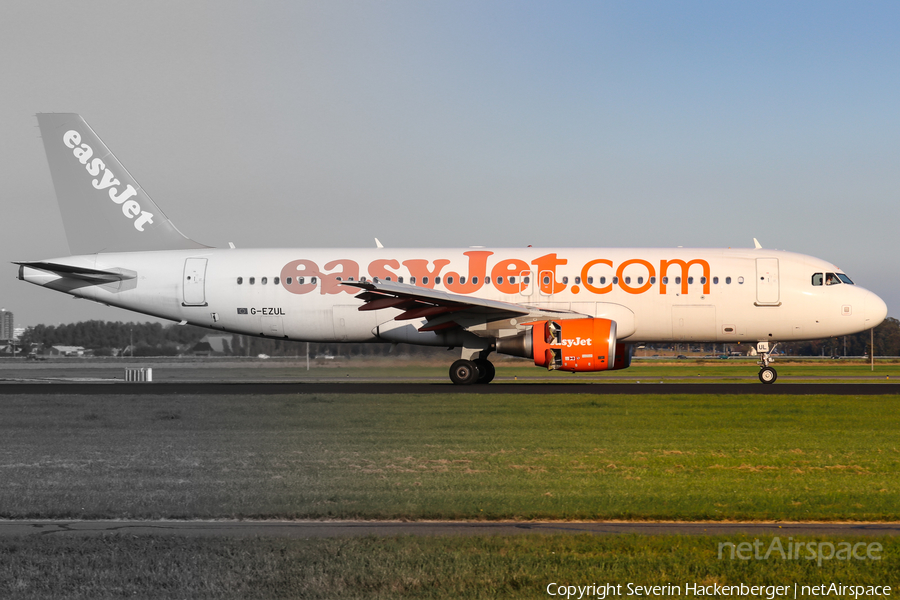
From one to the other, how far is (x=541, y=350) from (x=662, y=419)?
714 cm

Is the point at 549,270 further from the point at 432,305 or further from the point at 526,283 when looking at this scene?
the point at 432,305

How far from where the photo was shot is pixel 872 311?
82.9 ft

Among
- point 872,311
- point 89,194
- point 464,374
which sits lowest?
point 464,374

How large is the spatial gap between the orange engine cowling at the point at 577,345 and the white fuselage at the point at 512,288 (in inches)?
90.0

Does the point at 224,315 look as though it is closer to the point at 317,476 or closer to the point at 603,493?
the point at 317,476

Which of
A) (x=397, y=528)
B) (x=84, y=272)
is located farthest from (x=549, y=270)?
(x=397, y=528)

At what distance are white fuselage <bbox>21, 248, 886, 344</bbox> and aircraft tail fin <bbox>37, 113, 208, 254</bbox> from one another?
2.23ft

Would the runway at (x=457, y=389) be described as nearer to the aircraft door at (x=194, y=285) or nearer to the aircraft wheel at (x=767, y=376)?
the aircraft wheel at (x=767, y=376)

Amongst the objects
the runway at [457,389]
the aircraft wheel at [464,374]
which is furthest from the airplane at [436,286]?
the runway at [457,389]

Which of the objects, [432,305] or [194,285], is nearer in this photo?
[432,305]

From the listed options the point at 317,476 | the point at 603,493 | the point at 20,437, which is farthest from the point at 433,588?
the point at 20,437

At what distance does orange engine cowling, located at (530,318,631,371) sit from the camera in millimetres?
22656

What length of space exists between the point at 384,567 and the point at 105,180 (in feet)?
81.2

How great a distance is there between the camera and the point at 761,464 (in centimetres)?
1093
